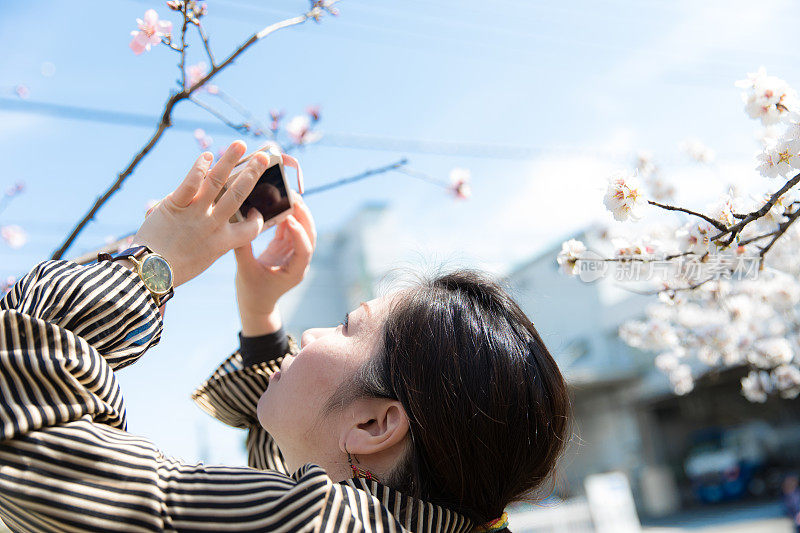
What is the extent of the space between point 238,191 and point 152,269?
0.20m

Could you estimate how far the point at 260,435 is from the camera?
1.57 metres

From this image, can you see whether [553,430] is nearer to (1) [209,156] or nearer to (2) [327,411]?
(2) [327,411]

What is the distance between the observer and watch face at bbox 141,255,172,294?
1.01 m

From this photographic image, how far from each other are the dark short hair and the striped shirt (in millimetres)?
94

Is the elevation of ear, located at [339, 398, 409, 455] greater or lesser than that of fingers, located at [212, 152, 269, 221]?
lesser

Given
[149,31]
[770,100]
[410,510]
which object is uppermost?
[149,31]

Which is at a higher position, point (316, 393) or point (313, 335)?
point (313, 335)

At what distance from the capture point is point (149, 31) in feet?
5.46

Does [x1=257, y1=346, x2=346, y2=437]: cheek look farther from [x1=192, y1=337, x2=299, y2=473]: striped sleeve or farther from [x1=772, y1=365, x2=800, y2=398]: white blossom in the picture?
[x1=772, y1=365, x2=800, y2=398]: white blossom

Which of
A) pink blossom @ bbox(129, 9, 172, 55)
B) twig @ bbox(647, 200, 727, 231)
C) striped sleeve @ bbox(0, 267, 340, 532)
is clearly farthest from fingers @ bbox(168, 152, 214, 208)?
twig @ bbox(647, 200, 727, 231)

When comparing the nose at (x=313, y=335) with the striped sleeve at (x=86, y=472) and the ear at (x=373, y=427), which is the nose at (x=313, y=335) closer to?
the ear at (x=373, y=427)

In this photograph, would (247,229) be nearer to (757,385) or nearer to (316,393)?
(316,393)

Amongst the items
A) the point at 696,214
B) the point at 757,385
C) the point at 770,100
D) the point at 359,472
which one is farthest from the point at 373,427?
the point at 757,385

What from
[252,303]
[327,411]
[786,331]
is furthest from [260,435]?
[786,331]
